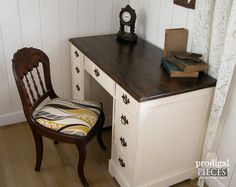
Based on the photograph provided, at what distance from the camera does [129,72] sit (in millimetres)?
1711

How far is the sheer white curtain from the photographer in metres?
1.47

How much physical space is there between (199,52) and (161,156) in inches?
26.9

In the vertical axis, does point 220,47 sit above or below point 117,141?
above

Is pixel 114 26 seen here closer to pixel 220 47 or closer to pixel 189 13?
pixel 189 13

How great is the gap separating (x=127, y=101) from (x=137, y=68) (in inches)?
11.6

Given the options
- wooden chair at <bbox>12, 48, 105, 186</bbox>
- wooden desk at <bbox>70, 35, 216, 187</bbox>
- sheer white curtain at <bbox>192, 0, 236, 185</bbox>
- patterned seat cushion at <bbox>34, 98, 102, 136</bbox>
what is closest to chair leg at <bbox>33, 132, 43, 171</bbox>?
wooden chair at <bbox>12, 48, 105, 186</bbox>

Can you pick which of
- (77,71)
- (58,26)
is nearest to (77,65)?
(77,71)

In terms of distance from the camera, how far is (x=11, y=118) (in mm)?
2496

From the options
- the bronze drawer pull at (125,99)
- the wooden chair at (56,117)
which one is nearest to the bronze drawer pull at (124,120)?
the bronze drawer pull at (125,99)

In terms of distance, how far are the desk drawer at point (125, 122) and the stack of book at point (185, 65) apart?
352 mm

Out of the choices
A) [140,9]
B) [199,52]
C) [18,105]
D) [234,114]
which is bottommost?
[18,105]

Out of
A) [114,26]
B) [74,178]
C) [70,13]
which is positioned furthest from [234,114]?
[70,13]

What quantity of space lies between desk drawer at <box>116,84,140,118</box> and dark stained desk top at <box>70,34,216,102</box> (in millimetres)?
43

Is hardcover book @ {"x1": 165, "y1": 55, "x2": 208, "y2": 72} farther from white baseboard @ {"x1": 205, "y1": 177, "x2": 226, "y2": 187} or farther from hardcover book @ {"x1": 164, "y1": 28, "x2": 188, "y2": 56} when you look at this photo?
white baseboard @ {"x1": 205, "y1": 177, "x2": 226, "y2": 187}
